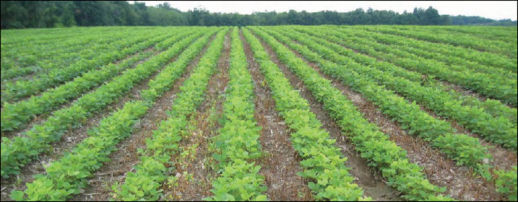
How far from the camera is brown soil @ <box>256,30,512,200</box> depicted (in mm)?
4664

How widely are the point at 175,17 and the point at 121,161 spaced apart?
3623 inches

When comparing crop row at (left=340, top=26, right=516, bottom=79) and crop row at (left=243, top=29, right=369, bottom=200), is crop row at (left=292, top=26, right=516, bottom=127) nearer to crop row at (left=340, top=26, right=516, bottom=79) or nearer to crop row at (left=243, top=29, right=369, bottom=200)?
crop row at (left=340, top=26, right=516, bottom=79)

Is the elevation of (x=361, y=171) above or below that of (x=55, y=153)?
below

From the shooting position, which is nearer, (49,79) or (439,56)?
(49,79)

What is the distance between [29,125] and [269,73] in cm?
795

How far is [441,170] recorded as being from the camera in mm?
5355

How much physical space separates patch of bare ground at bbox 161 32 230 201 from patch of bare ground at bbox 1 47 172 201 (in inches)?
90.6

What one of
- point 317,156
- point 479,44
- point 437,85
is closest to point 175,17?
point 479,44

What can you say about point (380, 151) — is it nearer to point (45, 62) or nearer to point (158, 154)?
point (158, 154)

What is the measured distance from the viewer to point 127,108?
752cm

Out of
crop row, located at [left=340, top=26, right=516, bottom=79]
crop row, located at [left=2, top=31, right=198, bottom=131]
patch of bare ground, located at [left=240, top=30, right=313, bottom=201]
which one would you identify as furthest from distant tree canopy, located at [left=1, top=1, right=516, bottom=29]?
patch of bare ground, located at [left=240, top=30, right=313, bottom=201]

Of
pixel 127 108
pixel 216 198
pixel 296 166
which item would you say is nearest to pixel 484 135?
pixel 296 166

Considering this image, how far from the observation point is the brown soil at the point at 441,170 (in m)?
4.66

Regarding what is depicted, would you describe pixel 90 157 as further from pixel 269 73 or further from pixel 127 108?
pixel 269 73
